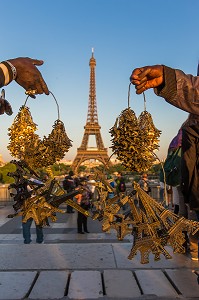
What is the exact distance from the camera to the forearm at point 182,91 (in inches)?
85.0

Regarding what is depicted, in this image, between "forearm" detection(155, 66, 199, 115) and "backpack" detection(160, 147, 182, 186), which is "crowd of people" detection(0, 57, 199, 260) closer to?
"forearm" detection(155, 66, 199, 115)

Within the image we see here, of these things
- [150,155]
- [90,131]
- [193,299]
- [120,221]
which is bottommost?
[193,299]

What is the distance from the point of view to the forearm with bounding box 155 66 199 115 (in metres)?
2.16

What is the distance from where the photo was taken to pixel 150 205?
2955 millimetres

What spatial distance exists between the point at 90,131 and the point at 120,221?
57103 millimetres

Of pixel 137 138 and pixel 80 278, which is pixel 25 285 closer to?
pixel 80 278

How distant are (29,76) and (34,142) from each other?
0.97 metres

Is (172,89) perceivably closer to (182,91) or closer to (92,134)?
(182,91)

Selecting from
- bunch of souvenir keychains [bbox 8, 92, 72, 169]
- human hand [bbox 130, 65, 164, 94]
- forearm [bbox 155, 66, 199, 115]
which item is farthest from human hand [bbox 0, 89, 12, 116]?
forearm [bbox 155, 66, 199, 115]

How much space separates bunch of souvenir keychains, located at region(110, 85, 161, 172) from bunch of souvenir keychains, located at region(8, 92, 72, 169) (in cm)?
80

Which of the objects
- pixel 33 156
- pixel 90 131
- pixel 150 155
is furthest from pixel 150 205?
pixel 90 131

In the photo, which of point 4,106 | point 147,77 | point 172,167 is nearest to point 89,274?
point 172,167

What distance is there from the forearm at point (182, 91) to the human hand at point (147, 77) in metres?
0.06

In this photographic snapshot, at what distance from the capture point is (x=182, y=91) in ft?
7.10
